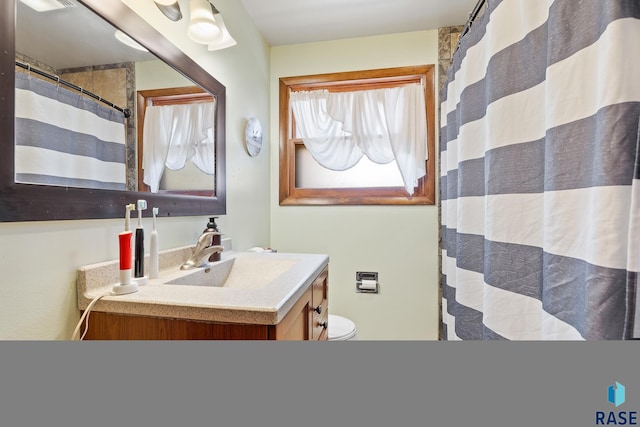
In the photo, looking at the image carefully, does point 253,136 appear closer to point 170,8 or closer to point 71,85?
point 170,8

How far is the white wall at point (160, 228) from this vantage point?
627 mm

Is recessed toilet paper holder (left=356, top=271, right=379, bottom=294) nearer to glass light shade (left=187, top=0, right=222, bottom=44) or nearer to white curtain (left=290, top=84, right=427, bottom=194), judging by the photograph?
white curtain (left=290, top=84, right=427, bottom=194)

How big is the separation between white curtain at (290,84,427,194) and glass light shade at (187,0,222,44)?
3.08 ft

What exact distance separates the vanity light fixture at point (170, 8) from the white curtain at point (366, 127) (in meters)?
1.04

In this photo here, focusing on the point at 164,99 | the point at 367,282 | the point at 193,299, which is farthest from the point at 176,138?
the point at 367,282

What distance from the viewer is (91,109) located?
79 centimetres

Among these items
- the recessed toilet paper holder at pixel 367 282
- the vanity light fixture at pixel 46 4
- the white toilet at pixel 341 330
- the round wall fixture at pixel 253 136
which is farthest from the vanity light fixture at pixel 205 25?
the recessed toilet paper holder at pixel 367 282

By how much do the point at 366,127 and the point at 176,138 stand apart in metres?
1.25

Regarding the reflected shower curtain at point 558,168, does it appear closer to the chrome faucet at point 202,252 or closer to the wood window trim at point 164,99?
the chrome faucet at point 202,252

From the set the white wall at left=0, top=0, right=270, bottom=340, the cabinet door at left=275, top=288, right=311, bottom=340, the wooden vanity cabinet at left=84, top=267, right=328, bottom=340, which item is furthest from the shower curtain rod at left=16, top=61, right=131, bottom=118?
the cabinet door at left=275, top=288, right=311, bottom=340

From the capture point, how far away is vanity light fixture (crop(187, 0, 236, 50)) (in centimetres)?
111
